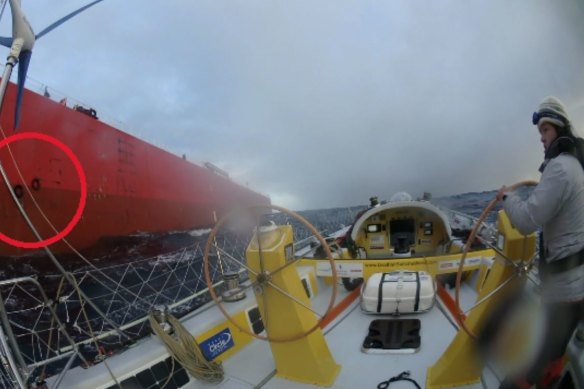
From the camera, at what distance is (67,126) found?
434 inches

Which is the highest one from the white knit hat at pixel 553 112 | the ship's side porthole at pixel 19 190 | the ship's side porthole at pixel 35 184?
the ship's side porthole at pixel 35 184

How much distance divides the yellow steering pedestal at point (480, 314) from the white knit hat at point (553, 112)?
732 mm

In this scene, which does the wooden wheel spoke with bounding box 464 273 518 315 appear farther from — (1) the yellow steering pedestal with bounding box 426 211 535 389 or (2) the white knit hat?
(2) the white knit hat

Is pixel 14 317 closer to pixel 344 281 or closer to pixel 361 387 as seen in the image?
pixel 344 281

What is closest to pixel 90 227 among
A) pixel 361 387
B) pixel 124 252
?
pixel 124 252

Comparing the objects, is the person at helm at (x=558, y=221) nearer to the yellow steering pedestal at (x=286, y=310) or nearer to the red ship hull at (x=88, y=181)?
the yellow steering pedestal at (x=286, y=310)

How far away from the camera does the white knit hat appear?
4.33 ft

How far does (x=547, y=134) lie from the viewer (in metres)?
1.38

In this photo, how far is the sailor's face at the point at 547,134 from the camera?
4.47 ft

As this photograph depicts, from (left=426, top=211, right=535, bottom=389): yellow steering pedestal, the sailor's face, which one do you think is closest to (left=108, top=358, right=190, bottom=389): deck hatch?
(left=426, top=211, right=535, bottom=389): yellow steering pedestal

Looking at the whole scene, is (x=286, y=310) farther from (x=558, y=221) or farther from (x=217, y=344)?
(x=558, y=221)

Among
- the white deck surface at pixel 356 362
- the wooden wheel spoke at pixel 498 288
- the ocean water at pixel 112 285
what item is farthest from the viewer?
the ocean water at pixel 112 285

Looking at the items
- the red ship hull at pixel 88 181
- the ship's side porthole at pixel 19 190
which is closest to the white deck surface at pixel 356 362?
the red ship hull at pixel 88 181

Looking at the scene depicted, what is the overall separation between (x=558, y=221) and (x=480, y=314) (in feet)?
2.61
